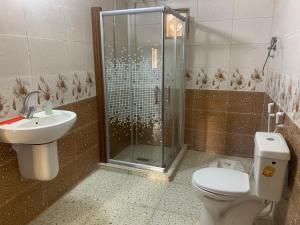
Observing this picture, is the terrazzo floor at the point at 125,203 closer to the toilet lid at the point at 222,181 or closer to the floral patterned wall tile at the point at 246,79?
the toilet lid at the point at 222,181

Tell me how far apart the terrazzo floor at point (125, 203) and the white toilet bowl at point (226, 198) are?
27 cm

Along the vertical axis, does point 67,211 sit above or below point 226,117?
below

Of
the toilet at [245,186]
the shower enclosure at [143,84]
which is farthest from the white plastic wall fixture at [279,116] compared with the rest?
the shower enclosure at [143,84]

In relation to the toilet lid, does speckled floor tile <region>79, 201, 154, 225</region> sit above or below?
below

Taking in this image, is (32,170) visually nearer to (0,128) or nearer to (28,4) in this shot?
(0,128)

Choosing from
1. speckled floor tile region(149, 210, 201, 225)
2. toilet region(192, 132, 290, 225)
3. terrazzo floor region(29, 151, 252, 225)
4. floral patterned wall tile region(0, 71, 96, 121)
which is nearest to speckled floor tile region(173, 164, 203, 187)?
terrazzo floor region(29, 151, 252, 225)

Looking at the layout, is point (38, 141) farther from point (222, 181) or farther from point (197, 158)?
point (197, 158)

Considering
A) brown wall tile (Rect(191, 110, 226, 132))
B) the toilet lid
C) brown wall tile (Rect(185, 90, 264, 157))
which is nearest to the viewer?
the toilet lid

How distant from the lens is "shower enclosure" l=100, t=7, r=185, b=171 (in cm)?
245

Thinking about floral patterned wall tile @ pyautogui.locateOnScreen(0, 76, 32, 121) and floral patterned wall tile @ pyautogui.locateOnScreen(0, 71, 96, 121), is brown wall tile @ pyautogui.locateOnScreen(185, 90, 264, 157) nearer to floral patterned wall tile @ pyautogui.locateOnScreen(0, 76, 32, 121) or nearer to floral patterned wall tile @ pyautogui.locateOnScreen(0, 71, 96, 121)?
floral patterned wall tile @ pyautogui.locateOnScreen(0, 71, 96, 121)

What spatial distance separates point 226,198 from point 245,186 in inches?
6.5

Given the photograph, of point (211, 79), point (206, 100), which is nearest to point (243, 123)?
point (206, 100)

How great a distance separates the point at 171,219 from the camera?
6.14 ft

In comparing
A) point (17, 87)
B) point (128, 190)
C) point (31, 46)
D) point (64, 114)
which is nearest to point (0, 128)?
point (17, 87)
